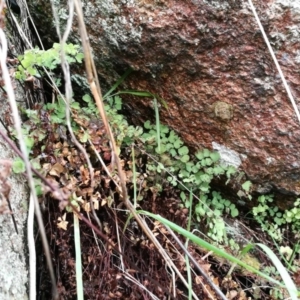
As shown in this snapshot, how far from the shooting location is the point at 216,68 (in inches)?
56.4

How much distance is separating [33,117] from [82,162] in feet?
0.69

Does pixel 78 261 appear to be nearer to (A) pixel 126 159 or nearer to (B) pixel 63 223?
(B) pixel 63 223

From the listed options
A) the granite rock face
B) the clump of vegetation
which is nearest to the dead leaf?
the clump of vegetation

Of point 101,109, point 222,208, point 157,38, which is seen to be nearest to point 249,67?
point 157,38

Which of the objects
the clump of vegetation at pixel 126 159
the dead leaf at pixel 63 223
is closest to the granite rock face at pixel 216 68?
the clump of vegetation at pixel 126 159

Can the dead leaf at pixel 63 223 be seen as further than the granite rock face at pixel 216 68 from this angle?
No

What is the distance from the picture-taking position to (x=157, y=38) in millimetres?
1415

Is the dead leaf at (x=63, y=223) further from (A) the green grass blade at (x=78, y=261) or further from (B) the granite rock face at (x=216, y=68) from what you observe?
(B) the granite rock face at (x=216, y=68)

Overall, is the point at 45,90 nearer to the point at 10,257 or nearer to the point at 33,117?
the point at 33,117

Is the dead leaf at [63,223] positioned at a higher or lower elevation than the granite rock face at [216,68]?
lower

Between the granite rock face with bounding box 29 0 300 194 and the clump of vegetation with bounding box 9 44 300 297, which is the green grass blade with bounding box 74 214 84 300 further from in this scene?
the granite rock face with bounding box 29 0 300 194

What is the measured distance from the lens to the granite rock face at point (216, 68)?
4.48 feet

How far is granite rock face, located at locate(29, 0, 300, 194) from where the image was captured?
137 centimetres

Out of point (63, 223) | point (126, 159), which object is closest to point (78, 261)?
point (63, 223)
